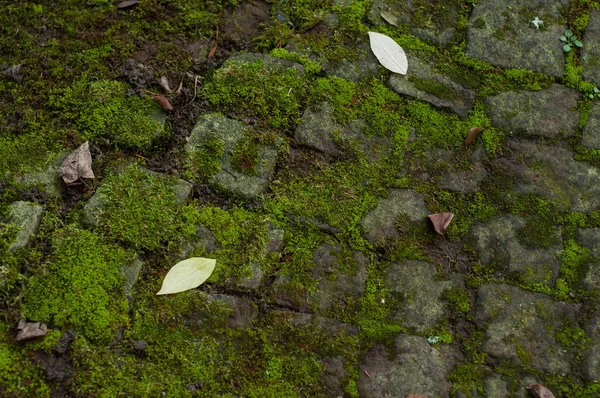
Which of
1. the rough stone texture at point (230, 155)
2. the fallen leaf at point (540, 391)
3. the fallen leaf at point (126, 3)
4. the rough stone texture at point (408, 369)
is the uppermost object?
the fallen leaf at point (126, 3)

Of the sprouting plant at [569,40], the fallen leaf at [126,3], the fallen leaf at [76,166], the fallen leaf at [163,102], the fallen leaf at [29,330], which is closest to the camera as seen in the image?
the fallen leaf at [29,330]

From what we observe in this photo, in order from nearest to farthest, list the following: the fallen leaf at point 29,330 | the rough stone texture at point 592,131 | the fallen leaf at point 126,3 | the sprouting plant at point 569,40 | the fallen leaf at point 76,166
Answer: the fallen leaf at point 29,330 < the fallen leaf at point 76,166 < the rough stone texture at point 592,131 < the fallen leaf at point 126,3 < the sprouting plant at point 569,40

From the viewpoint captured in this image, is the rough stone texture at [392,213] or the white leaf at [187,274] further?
the rough stone texture at [392,213]

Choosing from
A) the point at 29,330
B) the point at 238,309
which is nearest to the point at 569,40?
the point at 238,309

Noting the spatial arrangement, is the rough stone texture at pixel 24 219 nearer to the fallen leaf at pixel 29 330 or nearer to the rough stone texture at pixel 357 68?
the fallen leaf at pixel 29 330

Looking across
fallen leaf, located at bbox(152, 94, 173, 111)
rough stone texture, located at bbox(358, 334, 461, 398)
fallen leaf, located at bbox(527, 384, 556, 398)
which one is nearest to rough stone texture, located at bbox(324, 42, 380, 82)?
fallen leaf, located at bbox(152, 94, 173, 111)

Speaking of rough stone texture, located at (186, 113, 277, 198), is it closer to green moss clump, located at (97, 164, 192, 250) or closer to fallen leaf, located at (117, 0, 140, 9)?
green moss clump, located at (97, 164, 192, 250)

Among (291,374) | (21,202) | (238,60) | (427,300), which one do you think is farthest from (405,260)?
(21,202)

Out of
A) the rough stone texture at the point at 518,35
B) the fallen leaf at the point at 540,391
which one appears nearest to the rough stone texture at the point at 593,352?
the fallen leaf at the point at 540,391

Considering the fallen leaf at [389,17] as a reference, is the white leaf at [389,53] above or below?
below
